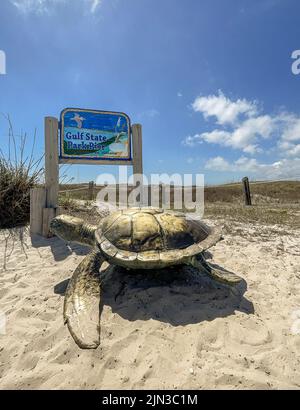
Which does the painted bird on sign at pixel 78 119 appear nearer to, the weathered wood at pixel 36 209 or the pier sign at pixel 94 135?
the pier sign at pixel 94 135

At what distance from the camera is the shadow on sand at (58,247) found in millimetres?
4047

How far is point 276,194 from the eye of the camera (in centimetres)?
1717

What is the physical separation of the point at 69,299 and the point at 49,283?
74 cm

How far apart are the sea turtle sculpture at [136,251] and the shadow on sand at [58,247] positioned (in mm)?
1205

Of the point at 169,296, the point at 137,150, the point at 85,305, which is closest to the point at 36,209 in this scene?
the point at 137,150

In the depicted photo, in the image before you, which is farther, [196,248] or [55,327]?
[196,248]

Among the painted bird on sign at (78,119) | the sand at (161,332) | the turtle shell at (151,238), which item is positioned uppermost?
the painted bird on sign at (78,119)

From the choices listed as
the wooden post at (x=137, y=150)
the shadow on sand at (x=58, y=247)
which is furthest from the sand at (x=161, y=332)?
the wooden post at (x=137, y=150)
